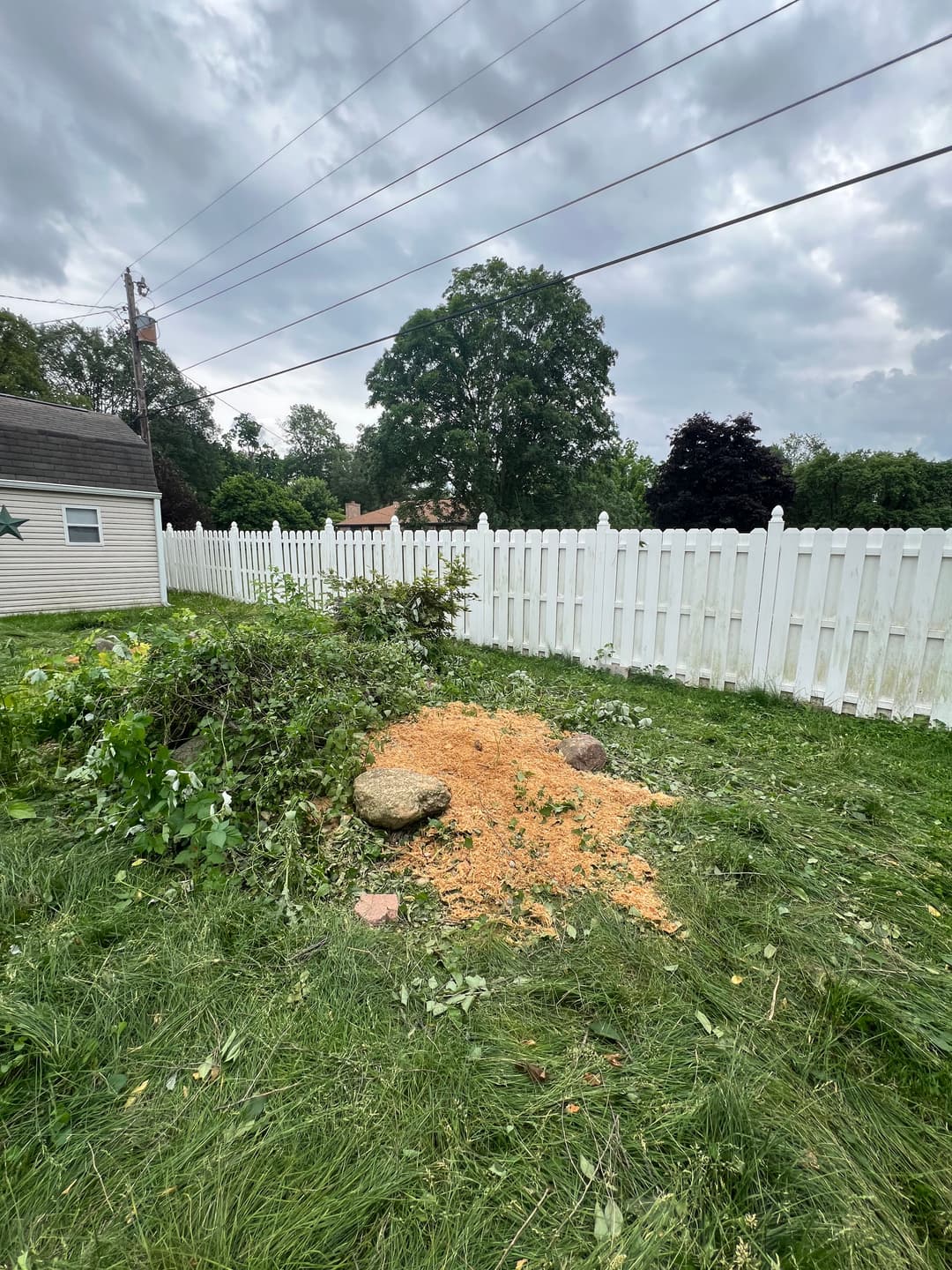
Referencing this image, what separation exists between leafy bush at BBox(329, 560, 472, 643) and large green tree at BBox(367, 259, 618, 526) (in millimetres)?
13818

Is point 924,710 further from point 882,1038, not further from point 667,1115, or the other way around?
point 667,1115

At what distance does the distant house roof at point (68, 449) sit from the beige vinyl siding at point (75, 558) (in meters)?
0.31

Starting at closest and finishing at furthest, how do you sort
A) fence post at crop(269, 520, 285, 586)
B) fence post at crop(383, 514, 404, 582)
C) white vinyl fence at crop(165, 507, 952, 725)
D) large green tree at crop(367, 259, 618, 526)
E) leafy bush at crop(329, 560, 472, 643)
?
white vinyl fence at crop(165, 507, 952, 725)
leafy bush at crop(329, 560, 472, 643)
fence post at crop(383, 514, 404, 582)
fence post at crop(269, 520, 285, 586)
large green tree at crop(367, 259, 618, 526)

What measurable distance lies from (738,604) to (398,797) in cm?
340

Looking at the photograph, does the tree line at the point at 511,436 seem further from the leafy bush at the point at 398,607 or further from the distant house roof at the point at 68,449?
the leafy bush at the point at 398,607

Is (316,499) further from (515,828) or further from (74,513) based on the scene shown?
(515,828)

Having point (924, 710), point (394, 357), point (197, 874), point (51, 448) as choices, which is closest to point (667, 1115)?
point (197, 874)

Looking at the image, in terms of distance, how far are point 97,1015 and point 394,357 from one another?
20.8 m

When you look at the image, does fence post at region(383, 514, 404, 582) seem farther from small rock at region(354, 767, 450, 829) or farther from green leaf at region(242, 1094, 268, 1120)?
green leaf at region(242, 1094, 268, 1120)

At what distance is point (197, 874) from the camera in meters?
1.90

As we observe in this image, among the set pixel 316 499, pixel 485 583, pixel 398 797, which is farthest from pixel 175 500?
pixel 398 797

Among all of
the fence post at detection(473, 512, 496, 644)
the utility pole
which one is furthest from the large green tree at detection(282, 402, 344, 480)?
the fence post at detection(473, 512, 496, 644)

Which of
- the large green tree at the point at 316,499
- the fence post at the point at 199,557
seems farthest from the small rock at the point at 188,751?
the large green tree at the point at 316,499

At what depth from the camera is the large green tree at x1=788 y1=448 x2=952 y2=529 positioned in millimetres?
23359
